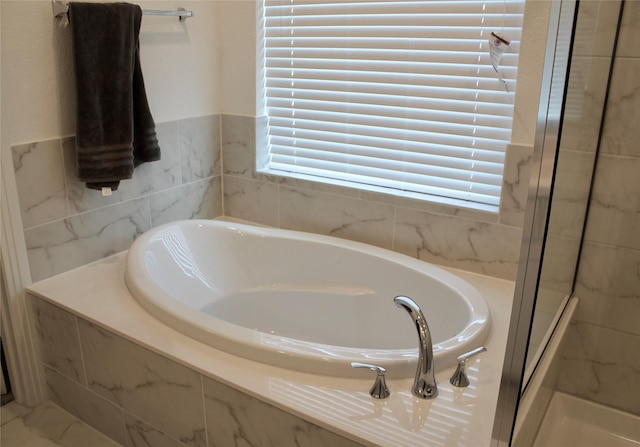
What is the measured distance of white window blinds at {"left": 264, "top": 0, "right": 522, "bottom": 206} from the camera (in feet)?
6.74

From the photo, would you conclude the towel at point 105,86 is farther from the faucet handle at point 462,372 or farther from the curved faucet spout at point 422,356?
the faucet handle at point 462,372

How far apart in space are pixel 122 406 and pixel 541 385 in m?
1.30

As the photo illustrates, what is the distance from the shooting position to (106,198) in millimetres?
2219

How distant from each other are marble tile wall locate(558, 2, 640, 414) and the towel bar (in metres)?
1.57

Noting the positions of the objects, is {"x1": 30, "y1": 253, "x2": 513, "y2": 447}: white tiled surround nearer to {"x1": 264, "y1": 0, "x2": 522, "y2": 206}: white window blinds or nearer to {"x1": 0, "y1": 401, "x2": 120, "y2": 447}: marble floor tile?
{"x1": 0, "y1": 401, "x2": 120, "y2": 447}: marble floor tile

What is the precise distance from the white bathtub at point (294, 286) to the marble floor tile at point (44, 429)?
537 millimetres

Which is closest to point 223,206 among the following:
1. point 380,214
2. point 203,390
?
point 380,214

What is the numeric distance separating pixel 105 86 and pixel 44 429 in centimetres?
122

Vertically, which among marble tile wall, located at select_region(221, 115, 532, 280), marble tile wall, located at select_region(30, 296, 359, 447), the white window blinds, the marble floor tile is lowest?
the marble floor tile

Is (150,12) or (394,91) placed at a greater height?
(150,12)

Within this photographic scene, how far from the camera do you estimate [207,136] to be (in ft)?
8.55

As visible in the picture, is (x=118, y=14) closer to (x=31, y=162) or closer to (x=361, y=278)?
(x=31, y=162)

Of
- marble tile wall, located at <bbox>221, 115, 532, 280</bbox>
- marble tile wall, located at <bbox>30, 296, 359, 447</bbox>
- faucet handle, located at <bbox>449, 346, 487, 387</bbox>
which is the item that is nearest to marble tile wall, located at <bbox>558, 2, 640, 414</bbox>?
marble tile wall, located at <bbox>221, 115, 532, 280</bbox>

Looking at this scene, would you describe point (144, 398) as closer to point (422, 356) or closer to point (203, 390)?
point (203, 390)
